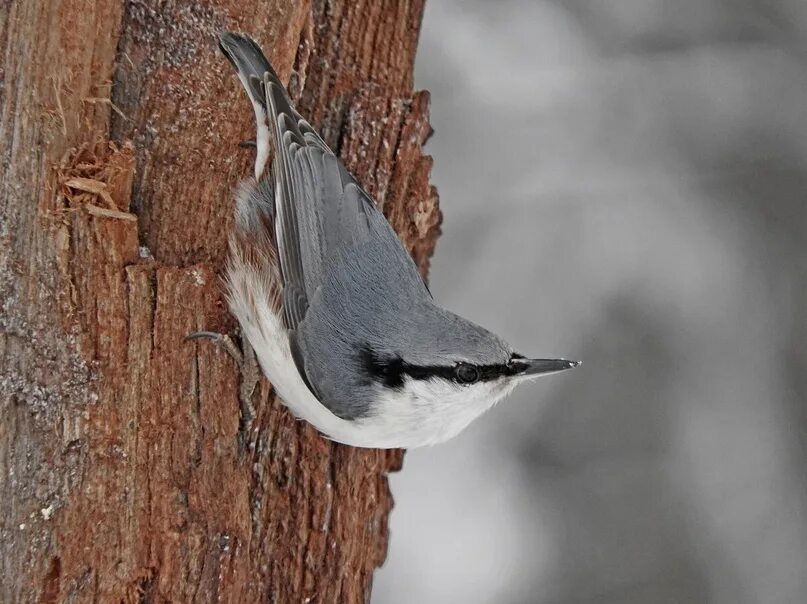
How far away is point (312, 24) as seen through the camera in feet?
8.84

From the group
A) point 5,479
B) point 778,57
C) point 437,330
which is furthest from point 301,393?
point 778,57

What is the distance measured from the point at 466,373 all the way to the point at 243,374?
0.62 m

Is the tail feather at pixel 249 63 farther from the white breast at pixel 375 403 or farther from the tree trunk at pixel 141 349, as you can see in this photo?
the white breast at pixel 375 403

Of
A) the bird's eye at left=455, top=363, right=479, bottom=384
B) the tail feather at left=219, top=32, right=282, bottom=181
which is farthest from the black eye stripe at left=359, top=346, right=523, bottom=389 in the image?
the tail feather at left=219, top=32, right=282, bottom=181

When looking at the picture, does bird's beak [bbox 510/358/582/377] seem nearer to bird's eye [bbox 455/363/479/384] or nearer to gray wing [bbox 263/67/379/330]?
bird's eye [bbox 455/363/479/384]

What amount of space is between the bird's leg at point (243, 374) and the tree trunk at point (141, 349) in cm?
2

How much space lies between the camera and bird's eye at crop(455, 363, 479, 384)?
229 cm

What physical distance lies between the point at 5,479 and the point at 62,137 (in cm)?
84

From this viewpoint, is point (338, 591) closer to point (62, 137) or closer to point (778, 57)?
point (62, 137)

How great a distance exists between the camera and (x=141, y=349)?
226 centimetres

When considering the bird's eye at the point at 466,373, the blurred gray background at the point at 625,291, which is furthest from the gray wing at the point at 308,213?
the blurred gray background at the point at 625,291

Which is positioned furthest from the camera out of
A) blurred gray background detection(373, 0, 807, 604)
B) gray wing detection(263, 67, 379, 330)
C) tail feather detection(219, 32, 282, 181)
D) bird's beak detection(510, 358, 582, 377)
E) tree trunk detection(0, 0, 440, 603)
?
blurred gray background detection(373, 0, 807, 604)

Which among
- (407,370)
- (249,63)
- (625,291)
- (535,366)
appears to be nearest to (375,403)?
(407,370)

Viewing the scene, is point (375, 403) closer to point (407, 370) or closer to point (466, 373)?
point (407, 370)
